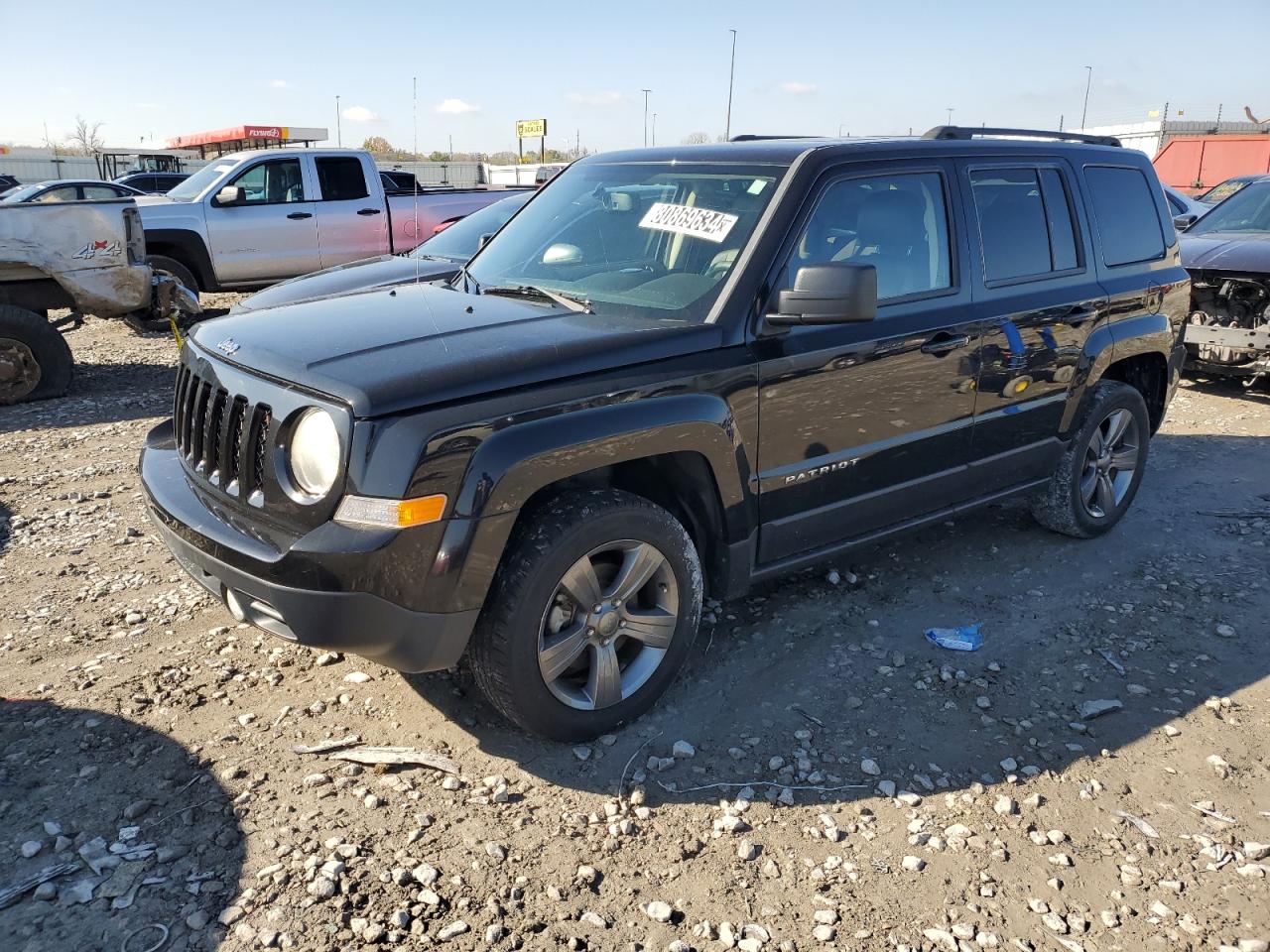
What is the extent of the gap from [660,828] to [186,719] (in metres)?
1.72

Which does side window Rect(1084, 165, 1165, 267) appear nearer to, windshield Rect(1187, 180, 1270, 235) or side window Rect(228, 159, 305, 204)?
windshield Rect(1187, 180, 1270, 235)

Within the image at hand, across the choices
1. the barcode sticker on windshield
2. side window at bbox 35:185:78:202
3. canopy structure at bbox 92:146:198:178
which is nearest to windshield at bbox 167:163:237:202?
side window at bbox 35:185:78:202

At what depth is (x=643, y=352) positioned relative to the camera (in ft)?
10.4

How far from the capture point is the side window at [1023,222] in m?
4.25

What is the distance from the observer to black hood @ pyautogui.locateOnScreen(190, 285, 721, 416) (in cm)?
279

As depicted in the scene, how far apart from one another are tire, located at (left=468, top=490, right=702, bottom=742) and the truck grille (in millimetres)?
808

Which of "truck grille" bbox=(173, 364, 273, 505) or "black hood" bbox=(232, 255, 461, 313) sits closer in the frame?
"truck grille" bbox=(173, 364, 273, 505)

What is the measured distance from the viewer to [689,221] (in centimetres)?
369

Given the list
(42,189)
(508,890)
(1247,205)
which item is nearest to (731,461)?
(508,890)

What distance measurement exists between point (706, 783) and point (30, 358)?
7513 millimetres

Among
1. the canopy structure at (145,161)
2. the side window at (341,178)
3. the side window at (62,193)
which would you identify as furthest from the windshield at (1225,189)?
the canopy structure at (145,161)

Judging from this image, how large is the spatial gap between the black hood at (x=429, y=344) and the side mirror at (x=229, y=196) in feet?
27.7

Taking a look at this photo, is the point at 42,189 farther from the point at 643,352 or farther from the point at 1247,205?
the point at 1247,205

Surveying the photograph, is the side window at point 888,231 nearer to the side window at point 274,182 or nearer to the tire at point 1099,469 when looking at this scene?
the tire at point 1099,469
